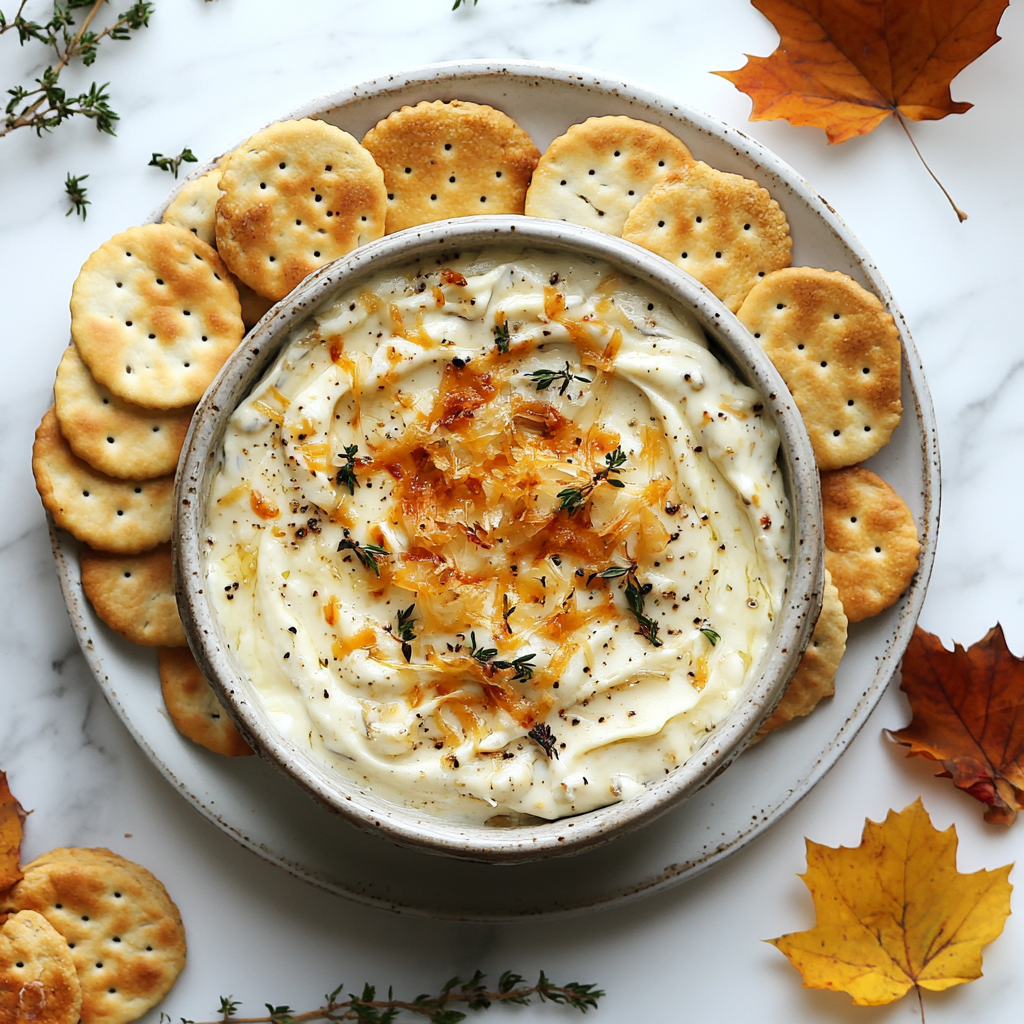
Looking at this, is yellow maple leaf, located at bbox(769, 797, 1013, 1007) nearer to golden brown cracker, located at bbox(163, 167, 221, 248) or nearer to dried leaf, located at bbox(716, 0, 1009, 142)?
dried leaf, located at bbox(716, 0, 1009, 142)

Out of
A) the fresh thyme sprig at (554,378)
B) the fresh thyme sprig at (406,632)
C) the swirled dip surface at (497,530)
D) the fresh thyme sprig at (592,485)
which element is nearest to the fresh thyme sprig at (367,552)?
the swirled dip surface at (497,530)

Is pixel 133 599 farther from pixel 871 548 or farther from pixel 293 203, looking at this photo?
pixel 871 548

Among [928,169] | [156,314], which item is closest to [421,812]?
[156,314]

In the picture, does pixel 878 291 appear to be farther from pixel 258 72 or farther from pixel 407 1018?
pixel 407 1018

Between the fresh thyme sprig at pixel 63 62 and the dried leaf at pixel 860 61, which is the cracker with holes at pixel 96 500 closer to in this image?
the fresh thyme sprig at pixel 63 62

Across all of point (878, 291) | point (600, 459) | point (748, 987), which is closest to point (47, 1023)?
point (748, 987)
